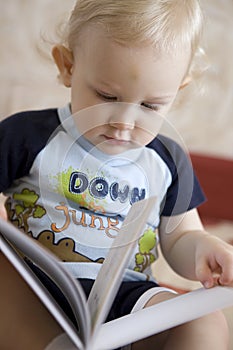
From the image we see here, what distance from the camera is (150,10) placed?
2.63 feet

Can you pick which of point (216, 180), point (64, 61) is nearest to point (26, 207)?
point (64, 61)

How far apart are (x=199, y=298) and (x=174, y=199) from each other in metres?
0.23

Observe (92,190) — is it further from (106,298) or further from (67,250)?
(106,298)

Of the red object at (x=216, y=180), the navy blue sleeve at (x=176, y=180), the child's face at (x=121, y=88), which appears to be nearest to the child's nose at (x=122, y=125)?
the child's face at (x=121, y=88)

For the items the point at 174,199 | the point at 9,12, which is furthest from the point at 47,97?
the point at 174,199

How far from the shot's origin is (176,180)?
0.93m

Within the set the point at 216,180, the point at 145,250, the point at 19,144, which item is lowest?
the point at 216,180

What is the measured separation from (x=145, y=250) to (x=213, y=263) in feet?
0.40

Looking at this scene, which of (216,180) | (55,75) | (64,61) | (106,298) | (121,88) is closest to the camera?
(106,298)

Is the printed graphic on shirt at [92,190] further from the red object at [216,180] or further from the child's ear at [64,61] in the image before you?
the red object at [216,180]

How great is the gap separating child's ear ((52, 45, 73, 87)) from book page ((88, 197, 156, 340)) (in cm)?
25

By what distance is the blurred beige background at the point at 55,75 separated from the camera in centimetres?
139

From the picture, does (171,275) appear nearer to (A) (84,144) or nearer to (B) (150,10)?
(A) (84,144)

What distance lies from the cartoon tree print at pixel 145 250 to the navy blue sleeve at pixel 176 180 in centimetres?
4
